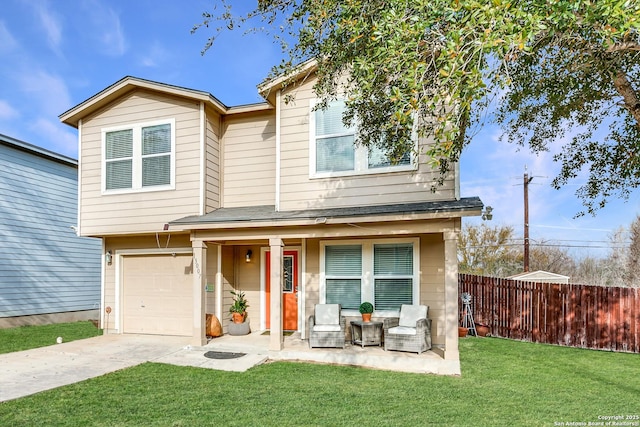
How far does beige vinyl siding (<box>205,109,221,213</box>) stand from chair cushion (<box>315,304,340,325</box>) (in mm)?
3441

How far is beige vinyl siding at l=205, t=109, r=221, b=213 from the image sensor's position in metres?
9.24

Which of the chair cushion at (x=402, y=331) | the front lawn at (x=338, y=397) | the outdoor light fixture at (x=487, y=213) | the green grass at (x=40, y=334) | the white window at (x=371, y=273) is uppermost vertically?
the outdoor light fixture at (x=487, y=213)

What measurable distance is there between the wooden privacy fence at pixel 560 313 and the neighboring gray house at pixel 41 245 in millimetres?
12477

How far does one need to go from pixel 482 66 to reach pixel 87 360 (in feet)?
25.7

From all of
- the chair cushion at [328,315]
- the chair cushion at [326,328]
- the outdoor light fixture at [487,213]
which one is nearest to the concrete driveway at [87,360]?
the chair cushion at [326,328]

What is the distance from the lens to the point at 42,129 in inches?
828

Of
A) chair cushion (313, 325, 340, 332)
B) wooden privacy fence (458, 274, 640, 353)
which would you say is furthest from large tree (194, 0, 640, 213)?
chair cushion (313, 325, 340, 332)

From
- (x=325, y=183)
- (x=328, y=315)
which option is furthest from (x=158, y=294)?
(x=325, y=183)

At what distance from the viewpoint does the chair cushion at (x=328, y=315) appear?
7930 millimetres

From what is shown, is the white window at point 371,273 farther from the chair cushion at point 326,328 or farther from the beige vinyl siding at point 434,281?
the chair cushion at point 326,328

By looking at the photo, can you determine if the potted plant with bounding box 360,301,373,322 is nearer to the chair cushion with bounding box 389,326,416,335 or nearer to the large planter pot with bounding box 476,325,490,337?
the chair cushion with bounding box 389,326,416,335

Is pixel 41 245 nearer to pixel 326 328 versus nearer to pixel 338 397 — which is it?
pixel 326 328

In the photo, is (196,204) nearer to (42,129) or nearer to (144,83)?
(144,83)

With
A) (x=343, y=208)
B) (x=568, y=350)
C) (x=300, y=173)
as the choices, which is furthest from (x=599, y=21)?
(x=568, y=350)
